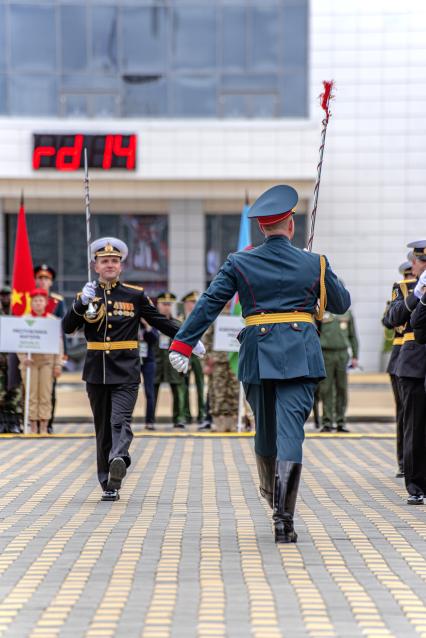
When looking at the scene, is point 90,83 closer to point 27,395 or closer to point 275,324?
point 27,395

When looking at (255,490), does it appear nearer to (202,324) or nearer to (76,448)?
(202,324)

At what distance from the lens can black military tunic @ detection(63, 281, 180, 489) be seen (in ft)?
30.7

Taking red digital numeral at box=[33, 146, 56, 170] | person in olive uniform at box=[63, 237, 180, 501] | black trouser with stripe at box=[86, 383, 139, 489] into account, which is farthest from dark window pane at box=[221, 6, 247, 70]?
black trouser with stripe at box=[86, 383, 139, 489]

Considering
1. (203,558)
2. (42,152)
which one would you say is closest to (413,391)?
(203,558)

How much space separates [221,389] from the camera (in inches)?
626

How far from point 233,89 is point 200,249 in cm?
385

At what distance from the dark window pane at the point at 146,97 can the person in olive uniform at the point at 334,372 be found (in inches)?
541

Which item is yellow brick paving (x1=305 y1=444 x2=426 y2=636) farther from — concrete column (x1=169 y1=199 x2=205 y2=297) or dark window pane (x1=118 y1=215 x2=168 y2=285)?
dark window pane (x1=118 y1=215 x2=168 y2=285)

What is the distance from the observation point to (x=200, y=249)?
99.9ft

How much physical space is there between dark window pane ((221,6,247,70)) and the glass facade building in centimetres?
2

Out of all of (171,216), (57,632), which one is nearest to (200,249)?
(171,216)

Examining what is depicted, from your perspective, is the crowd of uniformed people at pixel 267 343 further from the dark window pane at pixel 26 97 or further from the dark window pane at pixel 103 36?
the dark window pane at pixel 103 36

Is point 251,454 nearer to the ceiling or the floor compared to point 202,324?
nearer to the floor

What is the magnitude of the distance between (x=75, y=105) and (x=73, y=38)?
1546 mm
